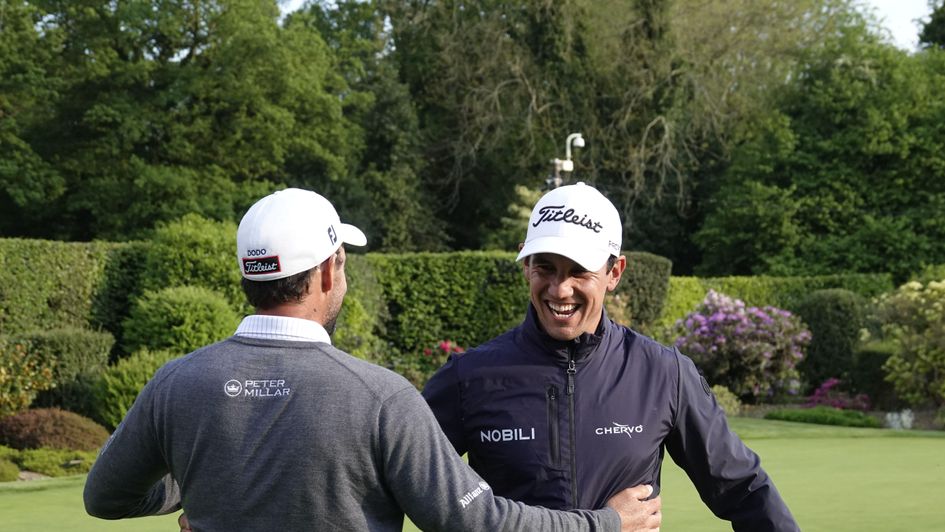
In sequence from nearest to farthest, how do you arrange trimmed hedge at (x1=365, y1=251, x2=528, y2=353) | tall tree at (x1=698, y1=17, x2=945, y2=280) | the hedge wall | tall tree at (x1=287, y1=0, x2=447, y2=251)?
trimmed hedge at (x1=365, y1=251, x2=528, y2=353) → the hedge wall → tall tree at (x1=698, y1=17, x2=945, y2=280) → tall tree at (x1=287, y1=0, x2=447, y2=251)

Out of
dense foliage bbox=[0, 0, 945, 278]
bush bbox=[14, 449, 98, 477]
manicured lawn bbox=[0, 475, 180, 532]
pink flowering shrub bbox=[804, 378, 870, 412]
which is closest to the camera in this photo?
manicured lawn bbox=[0, 475, 180, 532]

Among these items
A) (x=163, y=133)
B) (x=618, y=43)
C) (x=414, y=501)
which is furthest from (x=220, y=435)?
(x=618, y=43)

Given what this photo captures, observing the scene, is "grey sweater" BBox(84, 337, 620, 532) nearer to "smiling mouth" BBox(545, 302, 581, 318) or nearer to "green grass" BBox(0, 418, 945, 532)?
"smiling mouth" BBox(545, 302, 581, 318)

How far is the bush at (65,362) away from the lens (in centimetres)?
1452

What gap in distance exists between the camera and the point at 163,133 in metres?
34.4

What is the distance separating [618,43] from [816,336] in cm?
1560

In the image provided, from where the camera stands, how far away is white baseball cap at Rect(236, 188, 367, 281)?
271cm

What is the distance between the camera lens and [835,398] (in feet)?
69.4

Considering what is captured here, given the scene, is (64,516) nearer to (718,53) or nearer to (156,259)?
(156,259)

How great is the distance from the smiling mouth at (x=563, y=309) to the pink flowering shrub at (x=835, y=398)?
1776 cm

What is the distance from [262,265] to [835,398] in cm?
1981

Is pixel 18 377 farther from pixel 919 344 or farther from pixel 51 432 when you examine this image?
pixel 919 344

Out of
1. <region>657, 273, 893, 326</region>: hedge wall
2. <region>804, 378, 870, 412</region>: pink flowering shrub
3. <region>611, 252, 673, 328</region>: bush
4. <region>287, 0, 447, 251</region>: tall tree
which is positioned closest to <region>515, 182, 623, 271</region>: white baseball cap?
<region>804, 378, 870, 412</region>: pink flowering shrub

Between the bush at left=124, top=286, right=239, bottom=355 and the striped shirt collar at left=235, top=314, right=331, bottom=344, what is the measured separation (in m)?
12.2
